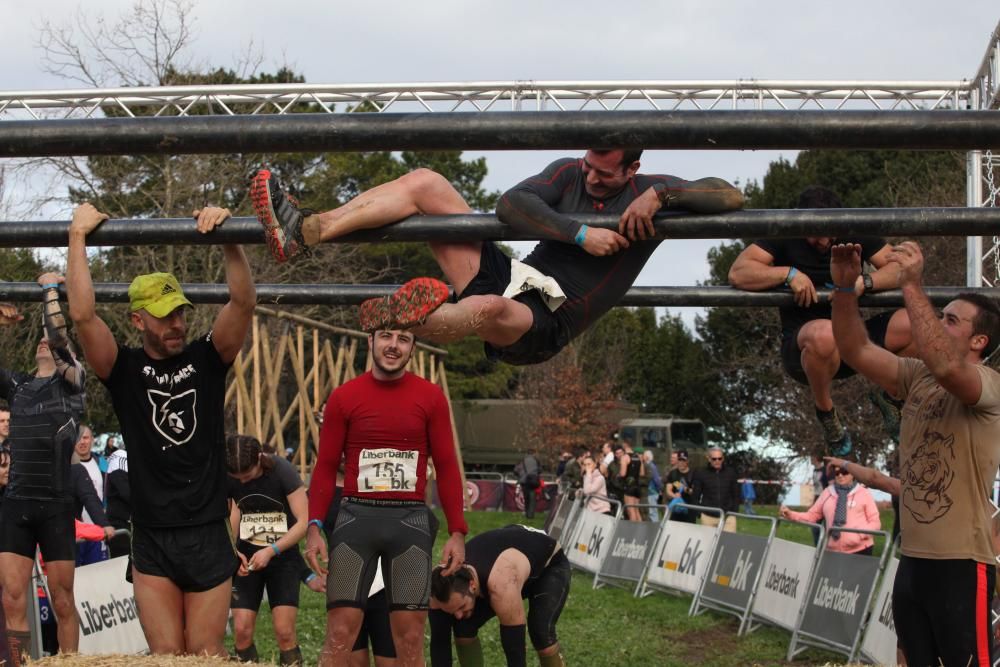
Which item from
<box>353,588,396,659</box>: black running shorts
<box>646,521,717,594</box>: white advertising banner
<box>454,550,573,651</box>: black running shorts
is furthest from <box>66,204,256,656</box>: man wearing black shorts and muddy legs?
<box>646,521,717,594</box>: white advertising banner

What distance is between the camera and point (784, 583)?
11.7 meters

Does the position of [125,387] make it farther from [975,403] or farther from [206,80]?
[206,80]

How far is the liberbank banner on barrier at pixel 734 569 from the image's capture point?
12562 millimetres

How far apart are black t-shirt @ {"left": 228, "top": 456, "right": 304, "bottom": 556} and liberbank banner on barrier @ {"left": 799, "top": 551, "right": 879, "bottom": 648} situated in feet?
16.5

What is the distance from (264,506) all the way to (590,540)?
9.66 meters

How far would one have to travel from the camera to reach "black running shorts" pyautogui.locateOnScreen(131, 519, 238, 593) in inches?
201

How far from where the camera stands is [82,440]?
35.6ft

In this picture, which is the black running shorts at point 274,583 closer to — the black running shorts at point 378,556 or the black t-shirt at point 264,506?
the black t-shirt at point 264,506

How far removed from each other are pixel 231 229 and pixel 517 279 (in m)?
1.07

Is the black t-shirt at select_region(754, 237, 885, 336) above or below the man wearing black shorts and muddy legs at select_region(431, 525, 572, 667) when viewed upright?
above

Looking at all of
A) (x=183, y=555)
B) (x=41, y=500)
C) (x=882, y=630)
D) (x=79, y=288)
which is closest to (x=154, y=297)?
(x=79, y=288)

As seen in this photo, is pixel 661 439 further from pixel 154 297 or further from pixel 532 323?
pixel 532 323

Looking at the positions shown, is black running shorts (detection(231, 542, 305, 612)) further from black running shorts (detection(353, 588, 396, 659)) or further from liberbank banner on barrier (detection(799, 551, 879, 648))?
liberbank banner on barrier (detection(799, 551, 879, 648))

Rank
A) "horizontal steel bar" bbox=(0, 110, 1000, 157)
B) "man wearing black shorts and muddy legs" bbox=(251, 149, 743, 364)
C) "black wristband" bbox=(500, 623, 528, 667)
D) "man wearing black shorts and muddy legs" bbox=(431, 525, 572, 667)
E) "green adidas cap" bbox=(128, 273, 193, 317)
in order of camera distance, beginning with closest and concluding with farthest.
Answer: "horizontal steel bar" bbox=(0, 110, 1000, 157) < "man wearing black shorts and muddy legs" bbox=(251, 149, 743, 364) < "green adidas cap" bbox=(128, 273, 193, 317) < "man wearing black shorts and muddy legs" bbox=(431, 525, 572, 667) < "black wristband" bbox=(500, 623, 528, 667)
